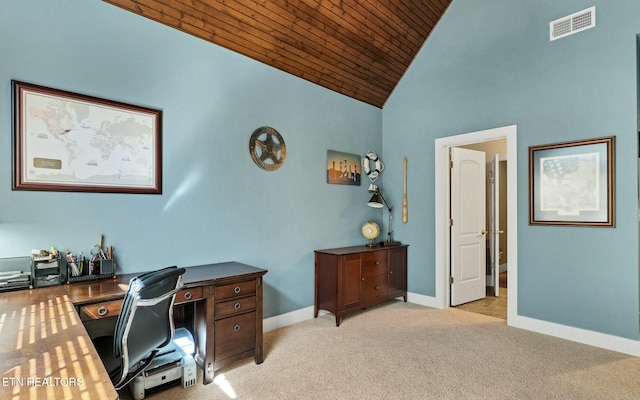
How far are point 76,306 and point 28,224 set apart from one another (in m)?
0.78

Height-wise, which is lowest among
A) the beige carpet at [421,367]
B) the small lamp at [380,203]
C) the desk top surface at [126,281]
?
the beige carpet at [421,367]

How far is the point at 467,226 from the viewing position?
4289 mm

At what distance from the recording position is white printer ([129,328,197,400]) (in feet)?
6.75

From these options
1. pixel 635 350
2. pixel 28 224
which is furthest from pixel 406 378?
pixel 28 224

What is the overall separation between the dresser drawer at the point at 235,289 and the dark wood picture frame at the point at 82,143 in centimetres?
97

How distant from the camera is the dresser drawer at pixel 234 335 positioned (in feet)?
7.77

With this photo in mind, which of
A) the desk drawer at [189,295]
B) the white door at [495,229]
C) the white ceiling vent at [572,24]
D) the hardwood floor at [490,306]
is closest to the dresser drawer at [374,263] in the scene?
the hardwood floor at [490,306]

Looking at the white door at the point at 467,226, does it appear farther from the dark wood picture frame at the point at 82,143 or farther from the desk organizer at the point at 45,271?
the desk organizer at the point at 45,271

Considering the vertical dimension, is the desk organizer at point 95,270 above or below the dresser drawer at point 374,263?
above

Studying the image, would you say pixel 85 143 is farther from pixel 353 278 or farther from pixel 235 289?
pixel 353 278

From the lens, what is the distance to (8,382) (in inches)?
36.2

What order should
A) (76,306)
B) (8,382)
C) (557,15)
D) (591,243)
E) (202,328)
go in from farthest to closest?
(557,15) → (591,243) → (202,328) → (76,306) → (8,382)

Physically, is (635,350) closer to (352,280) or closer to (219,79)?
(352,280)

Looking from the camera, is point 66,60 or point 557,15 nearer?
point 66,60
